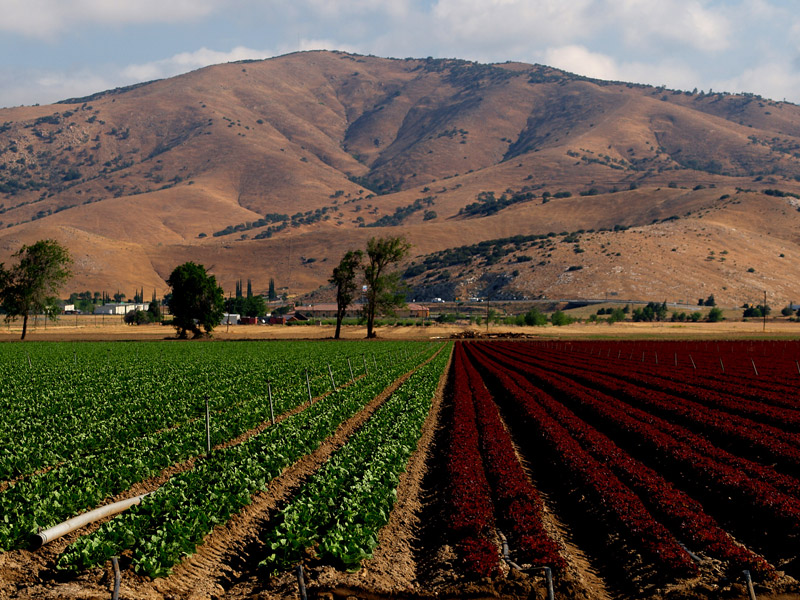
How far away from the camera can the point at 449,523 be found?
39.9 ft

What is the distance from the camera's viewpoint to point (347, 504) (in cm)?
1215

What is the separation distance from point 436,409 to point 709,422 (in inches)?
368

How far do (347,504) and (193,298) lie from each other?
79888mm

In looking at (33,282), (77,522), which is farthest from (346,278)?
(77,522)

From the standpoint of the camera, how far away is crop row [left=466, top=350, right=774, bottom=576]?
417 inches

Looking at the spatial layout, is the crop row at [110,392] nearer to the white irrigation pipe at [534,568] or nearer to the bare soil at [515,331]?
the white irrigation pipe at [534,568]

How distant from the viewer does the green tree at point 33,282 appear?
8075cm

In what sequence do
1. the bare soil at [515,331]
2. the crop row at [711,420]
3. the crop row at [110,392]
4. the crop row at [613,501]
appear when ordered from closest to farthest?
the crop row at [613,501], the crop row at [711,420], the crop row at [110,392], the bare soil at [515,331]

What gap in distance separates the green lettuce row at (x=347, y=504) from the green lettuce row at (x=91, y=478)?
3542mm

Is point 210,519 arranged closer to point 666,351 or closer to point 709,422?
point 709,422

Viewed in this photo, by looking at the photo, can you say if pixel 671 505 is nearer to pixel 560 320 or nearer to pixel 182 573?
pixel 182 573

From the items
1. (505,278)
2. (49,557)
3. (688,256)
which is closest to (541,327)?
(505,278)

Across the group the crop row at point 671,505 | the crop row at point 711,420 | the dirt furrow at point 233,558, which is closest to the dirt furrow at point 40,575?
the dirt furrow at point 233,558

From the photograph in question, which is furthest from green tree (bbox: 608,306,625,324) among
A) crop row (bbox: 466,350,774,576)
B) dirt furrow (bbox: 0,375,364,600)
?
dirt furrow (bbox: 0,375,364,600)
